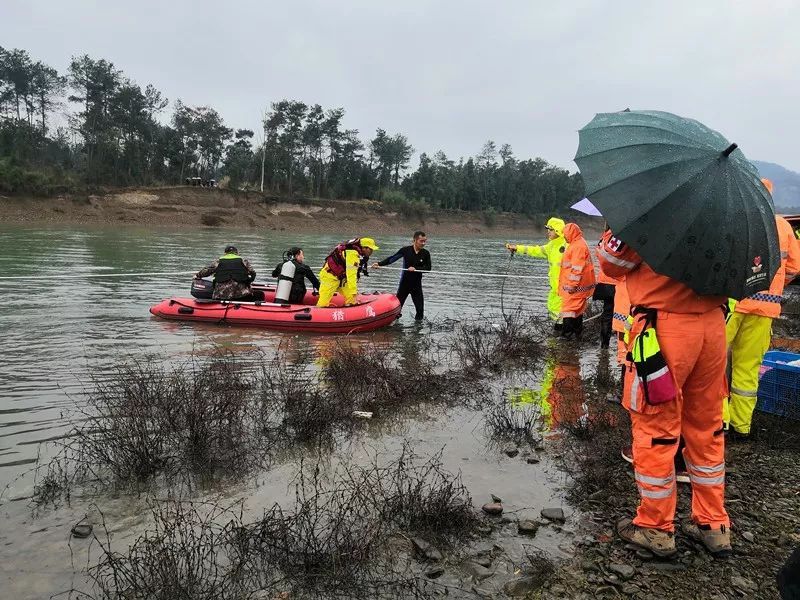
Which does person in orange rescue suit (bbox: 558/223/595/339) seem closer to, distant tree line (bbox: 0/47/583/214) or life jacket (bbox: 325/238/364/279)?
life jacket (bbox: 325/238/364/279)

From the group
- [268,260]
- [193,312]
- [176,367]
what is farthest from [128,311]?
[268,260]

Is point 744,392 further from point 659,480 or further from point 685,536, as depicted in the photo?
point 659,480

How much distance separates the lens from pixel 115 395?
17.4ft

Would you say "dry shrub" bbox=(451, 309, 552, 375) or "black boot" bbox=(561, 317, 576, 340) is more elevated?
"black boot" bbox=(561, 317, 576, 340)

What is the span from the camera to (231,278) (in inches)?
403

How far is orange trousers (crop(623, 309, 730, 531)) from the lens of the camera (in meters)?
2.73

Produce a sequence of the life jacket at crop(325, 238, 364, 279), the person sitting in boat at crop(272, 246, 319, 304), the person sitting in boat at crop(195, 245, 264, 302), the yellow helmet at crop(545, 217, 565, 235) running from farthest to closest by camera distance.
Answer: the person sitting in boat at crop(195, 245, 264, 302) < the person sitting in boat at crop(272, 246, 319, 304) < the life jacket at crop(325, 238, 364, 279) < the yellow helmet at crop(545, 217, 565, 235)

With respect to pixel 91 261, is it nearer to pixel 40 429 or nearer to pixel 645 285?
pixel 40 429

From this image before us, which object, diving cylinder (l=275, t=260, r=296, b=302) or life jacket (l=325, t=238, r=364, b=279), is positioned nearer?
life jacket (l=325, t=238, r=364, b=279)

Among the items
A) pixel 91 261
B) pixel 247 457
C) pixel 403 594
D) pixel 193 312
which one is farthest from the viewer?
pixel 91 261

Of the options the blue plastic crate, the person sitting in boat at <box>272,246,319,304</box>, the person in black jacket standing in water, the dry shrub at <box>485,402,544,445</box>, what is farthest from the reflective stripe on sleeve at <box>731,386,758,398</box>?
the person sitting in boat at <box>272,246,319,304</box>

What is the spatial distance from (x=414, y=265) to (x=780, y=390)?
6643 millimetres

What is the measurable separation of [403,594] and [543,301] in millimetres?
13217

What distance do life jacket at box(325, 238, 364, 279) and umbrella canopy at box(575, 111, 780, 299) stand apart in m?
7.25
